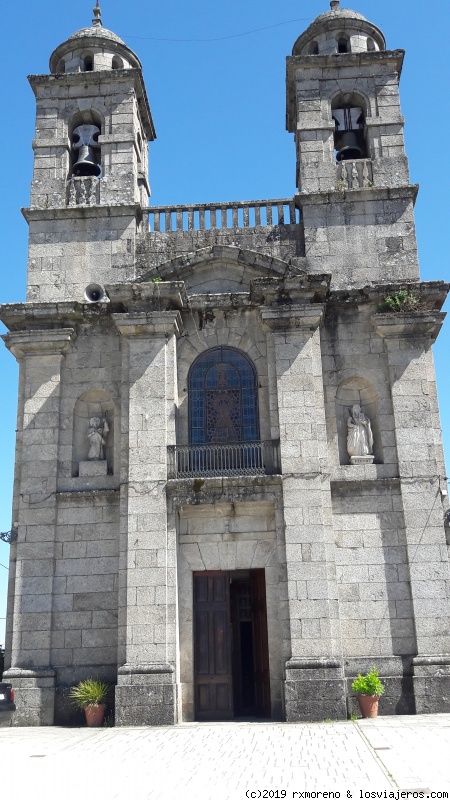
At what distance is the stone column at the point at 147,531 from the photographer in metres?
14.1

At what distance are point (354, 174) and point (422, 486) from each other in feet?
22.9

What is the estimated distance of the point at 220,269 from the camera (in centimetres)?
1733

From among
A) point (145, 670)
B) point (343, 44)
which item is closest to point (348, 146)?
point (343, 44)

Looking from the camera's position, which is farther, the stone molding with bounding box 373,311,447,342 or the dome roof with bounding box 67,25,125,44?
the dome roof with bounding box 67,25,125,44

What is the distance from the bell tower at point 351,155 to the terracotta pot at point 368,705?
26.3 ft

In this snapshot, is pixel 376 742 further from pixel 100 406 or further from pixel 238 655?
pixel 100 406

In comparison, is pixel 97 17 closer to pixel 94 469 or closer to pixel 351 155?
pixel 351 155

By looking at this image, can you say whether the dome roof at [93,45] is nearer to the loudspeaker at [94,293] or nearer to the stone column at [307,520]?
the loudspeaker at [94,293]

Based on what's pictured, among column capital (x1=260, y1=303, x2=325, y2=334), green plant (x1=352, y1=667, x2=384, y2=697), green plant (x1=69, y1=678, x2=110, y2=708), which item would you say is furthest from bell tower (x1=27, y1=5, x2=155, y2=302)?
green plant (x1=352, y1=667, x2=384, y2=697)

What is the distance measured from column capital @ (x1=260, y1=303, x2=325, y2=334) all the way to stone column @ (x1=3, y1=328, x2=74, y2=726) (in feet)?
13.4

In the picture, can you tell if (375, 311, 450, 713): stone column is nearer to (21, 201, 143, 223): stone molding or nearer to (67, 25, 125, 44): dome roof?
(21, 201, 143, 223): stone molding

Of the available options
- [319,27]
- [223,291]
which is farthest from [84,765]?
[319,27]

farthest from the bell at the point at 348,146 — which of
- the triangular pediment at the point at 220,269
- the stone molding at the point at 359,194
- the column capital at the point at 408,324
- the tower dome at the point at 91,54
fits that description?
the tower dome at the point at 91,54

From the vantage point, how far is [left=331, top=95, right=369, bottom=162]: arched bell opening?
61.3ft
